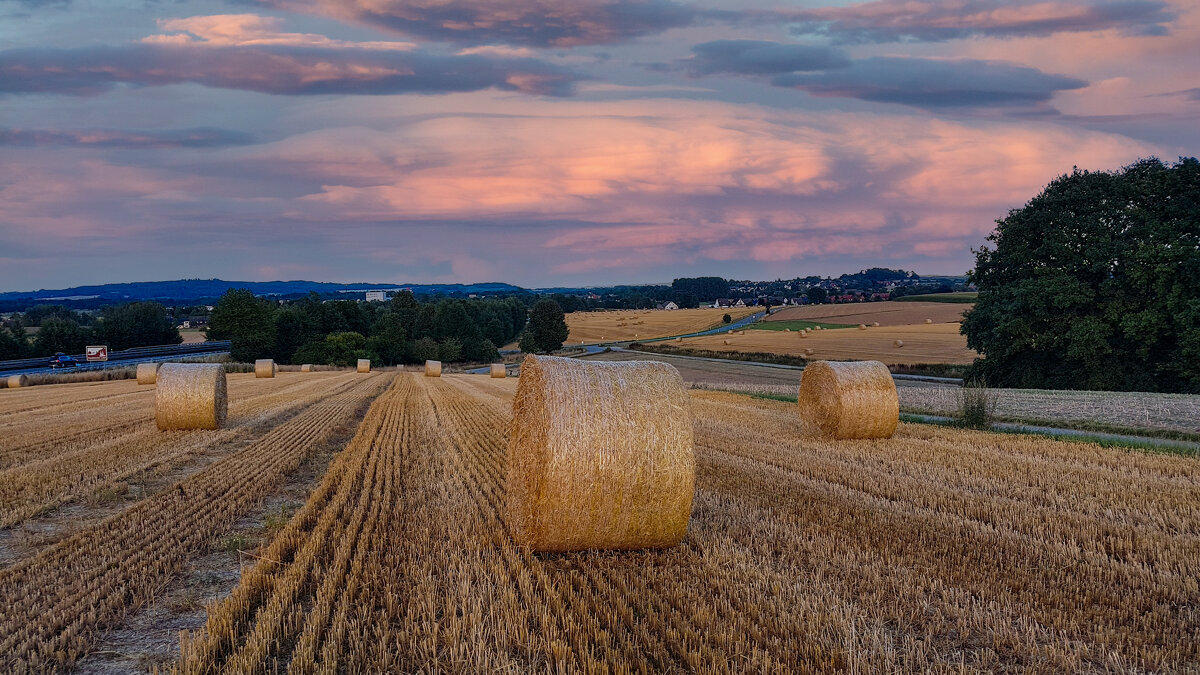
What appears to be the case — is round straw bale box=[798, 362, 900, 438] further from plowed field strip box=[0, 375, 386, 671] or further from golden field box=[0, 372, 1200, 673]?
plowed field strip box=[0, 375, 386, 671]

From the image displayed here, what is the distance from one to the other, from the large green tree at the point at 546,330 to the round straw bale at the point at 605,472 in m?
70.7

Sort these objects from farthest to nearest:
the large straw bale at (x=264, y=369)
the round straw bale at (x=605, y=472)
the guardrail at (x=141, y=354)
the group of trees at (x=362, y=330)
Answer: the group of trees at (x=362, y=330) → the guardrail at (x=141, y=354) → the large straw bale at (x=264, y=369) → the round straw bale at (x=605, y=472)

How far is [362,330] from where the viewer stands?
3745 inches

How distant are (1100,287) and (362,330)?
280 ft

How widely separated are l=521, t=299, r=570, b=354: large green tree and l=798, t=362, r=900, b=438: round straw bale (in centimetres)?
6440

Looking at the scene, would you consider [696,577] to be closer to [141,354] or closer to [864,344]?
[864,344]

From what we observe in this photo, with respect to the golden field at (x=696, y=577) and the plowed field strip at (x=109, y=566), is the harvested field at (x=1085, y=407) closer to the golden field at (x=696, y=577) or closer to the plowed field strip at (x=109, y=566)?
the golden field at (x=696, y=577)

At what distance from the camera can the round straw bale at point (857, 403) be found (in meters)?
13.1

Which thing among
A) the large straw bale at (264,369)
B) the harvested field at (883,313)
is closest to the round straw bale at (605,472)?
the large straw bale at (264,369)

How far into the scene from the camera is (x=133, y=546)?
665 centimetres

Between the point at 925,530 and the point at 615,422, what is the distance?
326 cm

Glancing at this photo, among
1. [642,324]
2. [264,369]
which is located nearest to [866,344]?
[264,369]

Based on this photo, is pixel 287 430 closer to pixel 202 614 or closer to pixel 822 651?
pixel 202 614

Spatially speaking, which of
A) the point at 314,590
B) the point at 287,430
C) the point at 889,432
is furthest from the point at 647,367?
the point at 287,430
